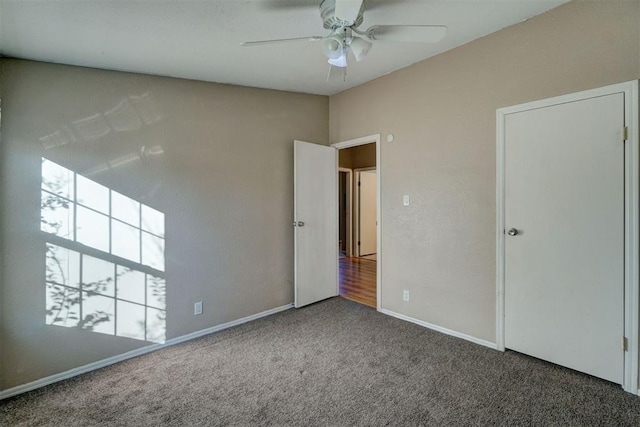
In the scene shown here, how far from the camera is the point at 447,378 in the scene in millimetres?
2170

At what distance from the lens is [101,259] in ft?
8.00

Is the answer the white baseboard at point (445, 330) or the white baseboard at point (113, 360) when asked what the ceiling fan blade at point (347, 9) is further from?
the white baseboard at point (113, 360)

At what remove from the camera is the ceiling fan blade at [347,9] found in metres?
1.47

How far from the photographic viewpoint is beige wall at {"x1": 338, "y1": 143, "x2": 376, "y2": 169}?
21.2 ft

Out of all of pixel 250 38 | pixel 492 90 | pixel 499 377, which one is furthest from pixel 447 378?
pixel 250 38

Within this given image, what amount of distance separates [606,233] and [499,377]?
4.00 feet

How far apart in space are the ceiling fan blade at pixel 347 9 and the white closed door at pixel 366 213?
5.18m

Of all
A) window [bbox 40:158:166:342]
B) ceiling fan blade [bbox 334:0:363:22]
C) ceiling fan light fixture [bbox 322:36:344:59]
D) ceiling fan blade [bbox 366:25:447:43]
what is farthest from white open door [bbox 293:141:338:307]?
ceiling fan blade [bbox 334:0:363:22]

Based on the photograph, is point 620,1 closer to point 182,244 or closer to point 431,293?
point 431,293

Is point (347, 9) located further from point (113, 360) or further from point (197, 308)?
point (113, 360)

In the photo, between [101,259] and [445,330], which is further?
[445,330]

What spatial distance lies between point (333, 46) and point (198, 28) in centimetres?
99

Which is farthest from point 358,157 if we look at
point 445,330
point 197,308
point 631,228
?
point 631,228

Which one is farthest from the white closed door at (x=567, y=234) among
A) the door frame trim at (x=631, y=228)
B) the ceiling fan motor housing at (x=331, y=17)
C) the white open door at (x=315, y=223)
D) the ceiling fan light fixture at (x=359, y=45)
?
the white open door at (x=315, y=223)
